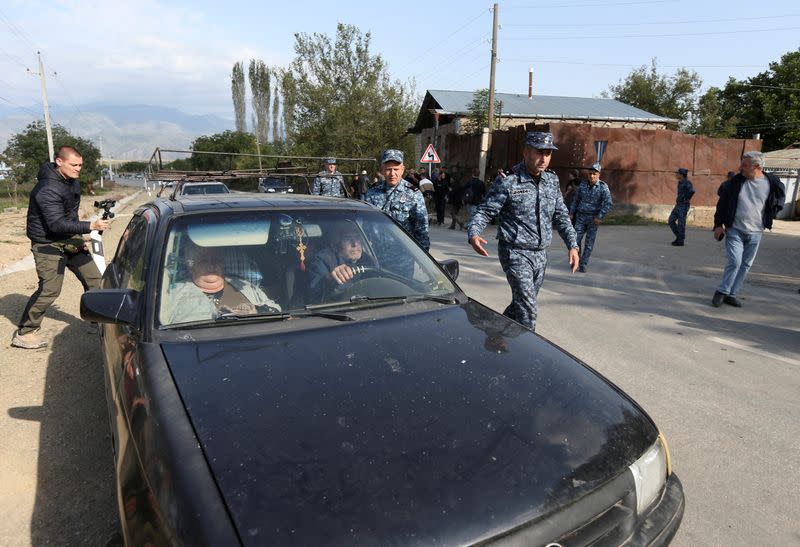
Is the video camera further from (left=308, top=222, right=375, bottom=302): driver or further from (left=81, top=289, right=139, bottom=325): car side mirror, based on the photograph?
(left=308, top=222, right=375, bottom=302): driver

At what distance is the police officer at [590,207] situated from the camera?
8453 millimetres

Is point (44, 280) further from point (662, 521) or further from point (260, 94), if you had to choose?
point (260, 94)

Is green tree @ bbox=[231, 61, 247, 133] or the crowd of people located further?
green tree @ bbox=[231, 61, 247, 133]

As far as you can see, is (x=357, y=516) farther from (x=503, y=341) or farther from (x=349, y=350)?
(x=503, y=341)

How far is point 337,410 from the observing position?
169cm

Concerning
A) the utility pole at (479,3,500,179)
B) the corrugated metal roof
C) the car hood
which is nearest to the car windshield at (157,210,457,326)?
the car hood

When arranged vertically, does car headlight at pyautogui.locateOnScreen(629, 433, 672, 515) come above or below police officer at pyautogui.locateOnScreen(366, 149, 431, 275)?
below

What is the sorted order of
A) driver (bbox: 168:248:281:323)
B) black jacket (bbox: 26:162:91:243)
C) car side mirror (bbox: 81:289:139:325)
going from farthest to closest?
black jacket (bbox: 26:162:91:243) → driver (bbox: 168:248:281:323) → car side mirror (bbox: 81:289:139:325)

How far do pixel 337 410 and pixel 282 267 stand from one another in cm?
110

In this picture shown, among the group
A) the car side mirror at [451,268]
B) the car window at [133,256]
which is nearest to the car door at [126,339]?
the car window at [133,256]

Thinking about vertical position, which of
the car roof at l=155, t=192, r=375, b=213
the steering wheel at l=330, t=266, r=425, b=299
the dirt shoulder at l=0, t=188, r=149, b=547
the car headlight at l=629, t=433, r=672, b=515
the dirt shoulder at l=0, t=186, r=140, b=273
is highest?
the car roof at l=155, t=192, r=375, b=213

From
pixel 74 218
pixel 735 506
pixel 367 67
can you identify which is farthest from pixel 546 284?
pixel 367 67

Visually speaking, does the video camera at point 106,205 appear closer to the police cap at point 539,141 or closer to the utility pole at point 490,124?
the police cap at point 539,141

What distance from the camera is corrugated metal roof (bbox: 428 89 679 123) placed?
85.7 ft
